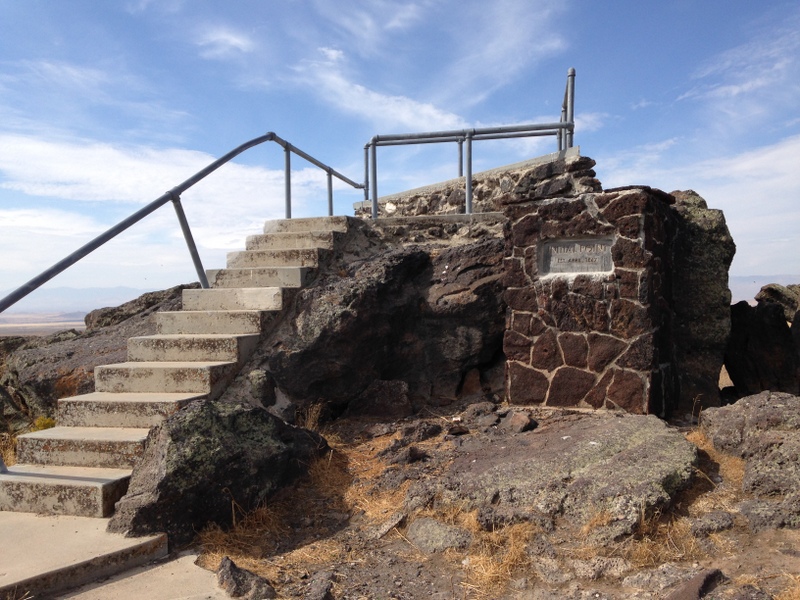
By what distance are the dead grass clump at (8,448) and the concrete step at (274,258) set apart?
2574 millimetres

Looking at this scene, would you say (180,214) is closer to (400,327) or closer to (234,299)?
(234,299)

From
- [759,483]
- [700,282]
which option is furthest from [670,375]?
[759,483]

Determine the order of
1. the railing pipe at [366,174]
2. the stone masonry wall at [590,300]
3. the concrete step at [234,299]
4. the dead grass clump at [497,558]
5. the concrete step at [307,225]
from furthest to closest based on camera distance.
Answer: the railing pipe at [366,174]
the concrete step at [307,225]
the concrete step at [234,299]
the stone masonry wall at [590,300]
the dead grass clump at [497,558]

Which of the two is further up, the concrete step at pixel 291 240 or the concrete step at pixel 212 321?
the concrete step at pixel 291 240

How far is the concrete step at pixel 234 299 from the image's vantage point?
5.77 metres

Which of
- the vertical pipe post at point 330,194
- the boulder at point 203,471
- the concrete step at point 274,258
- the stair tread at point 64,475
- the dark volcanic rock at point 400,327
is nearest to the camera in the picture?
A: the boulder at point 203,471

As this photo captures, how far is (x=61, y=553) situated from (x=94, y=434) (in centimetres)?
128

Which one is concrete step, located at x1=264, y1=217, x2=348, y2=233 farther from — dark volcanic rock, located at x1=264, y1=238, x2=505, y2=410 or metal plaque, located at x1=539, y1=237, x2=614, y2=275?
metal plaque, located at x1=539, y1=237, x2=614, y2=275

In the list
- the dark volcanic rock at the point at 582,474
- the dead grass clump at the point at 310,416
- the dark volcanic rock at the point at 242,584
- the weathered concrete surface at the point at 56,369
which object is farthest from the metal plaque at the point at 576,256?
the weathered concrete surface at the point at 56,369

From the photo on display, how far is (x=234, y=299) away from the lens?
19.5 ft

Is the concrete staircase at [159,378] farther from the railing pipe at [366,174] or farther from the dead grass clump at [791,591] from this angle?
the dead grass clump at [791,591]

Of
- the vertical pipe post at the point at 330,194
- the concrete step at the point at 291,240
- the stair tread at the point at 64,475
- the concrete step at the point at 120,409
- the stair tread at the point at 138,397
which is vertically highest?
the vertical pipe post at the point at 330,194

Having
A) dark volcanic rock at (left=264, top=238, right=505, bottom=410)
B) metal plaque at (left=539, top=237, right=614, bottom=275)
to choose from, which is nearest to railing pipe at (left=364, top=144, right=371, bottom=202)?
dark volcanic rock at (left=264, top=238, right=505, bottom=410)

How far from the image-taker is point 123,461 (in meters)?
4.09
